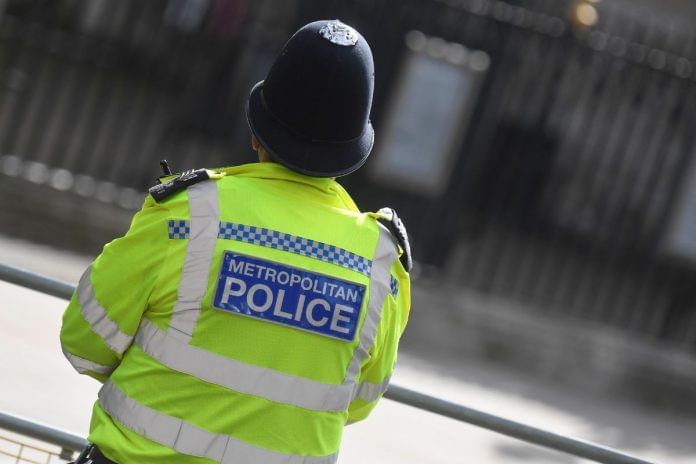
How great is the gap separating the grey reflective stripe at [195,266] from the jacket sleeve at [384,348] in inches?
15.3

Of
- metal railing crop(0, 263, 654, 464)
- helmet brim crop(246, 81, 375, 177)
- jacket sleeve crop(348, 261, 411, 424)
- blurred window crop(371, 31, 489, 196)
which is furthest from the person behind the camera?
blurred window crop(371, 31, 489, 196)

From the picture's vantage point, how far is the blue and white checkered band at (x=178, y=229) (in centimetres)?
228

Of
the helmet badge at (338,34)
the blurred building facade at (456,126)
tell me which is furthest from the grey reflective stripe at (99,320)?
the blurred building facade at (456,126)

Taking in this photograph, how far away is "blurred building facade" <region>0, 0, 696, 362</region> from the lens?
30.9ft

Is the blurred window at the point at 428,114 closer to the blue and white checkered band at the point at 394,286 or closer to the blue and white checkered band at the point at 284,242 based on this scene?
the blue and white checkered band at the point at 394,286

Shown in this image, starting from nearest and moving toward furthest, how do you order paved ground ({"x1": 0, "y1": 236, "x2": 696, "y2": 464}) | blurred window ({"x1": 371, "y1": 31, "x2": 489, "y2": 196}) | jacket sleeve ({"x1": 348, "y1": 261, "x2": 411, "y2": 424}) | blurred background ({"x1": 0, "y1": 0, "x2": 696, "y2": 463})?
jacket sleeve ({"x1": 348, "y1": 261, "x2": 411, "y2": 424}) < paved ground ({"x1": 0, "y1": 236, "x2": 696, "y2": 464}) < blurred background ({"x1": 0, "y1": 0, "x2": 696, "y2": 463}) < blurred window ({"x1": 371, "y1": 31, "x2": 489, "y2": 196})

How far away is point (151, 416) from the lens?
230 cm

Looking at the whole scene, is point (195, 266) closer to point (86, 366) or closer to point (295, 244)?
point (295, 244)

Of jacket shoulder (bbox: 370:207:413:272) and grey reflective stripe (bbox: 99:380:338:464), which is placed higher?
jacket shoulder (bbox: 370:207:413:272)

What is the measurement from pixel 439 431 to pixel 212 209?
497 centimetres

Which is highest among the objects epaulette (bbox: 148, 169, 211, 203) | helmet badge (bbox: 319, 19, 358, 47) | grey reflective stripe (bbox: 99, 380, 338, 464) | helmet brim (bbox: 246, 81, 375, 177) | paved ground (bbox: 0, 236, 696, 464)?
helmet badge (bbox: 319, 19, 358, 47)

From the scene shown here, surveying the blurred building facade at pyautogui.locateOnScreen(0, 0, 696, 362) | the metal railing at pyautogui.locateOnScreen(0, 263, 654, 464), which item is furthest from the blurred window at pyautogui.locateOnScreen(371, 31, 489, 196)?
the metal railing at pyautogui.locateOnScreen(0, 263, 654, 464)

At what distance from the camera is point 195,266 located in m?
2.29

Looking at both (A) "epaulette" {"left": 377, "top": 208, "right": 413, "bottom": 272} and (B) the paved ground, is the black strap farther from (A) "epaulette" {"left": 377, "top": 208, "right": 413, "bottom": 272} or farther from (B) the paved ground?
(B) the paved ground
